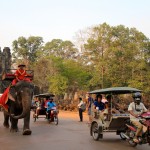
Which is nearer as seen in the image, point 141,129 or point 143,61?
point 141,129

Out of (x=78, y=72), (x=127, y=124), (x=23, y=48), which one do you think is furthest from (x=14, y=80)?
(x=23, y=48)

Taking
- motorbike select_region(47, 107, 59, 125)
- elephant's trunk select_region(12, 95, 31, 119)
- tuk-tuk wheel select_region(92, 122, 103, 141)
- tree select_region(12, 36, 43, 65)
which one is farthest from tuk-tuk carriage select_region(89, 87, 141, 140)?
tree select_region(12, 36, 43, 65)

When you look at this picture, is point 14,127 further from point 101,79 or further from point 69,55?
point 69,55

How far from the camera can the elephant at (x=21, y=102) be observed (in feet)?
45.7

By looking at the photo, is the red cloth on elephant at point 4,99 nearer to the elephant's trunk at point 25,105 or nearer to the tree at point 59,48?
the elephant's trunk at point 25,105

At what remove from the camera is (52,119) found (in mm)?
20844

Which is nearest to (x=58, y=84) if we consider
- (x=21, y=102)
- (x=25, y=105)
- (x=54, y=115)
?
(x=54, y=115)

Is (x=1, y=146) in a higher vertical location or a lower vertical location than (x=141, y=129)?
lower

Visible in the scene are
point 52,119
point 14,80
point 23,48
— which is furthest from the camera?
point 23,48

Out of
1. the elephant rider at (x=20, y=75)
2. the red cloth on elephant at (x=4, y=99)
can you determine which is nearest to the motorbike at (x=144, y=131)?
the elephant rider at (x=20, y=75)

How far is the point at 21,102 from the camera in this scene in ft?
48.2

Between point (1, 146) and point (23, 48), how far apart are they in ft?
204

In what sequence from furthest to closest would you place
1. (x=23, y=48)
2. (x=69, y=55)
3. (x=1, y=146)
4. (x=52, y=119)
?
(x=23, y=48)
(x=69, y=55)
(x=52, y=119)
(x=1, y=146)

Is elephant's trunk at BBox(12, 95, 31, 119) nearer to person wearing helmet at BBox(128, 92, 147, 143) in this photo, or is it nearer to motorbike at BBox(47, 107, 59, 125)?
person wearing helmet at BBox(128, 92, 147, 143)
